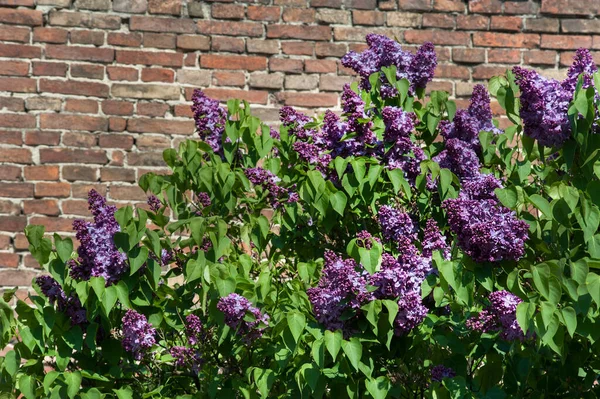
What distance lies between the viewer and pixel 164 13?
161 inches

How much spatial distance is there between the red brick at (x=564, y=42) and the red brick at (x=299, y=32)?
1001 millimetres

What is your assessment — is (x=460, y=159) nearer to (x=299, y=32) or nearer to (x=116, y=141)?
(x=299, y=32)

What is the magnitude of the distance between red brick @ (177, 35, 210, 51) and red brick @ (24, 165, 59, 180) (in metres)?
0.77

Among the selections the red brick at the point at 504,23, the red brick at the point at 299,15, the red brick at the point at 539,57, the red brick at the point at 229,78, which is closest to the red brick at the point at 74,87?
the red brick at the point at 229,78

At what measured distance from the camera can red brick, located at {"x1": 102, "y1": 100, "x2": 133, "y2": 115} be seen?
405 centimetres

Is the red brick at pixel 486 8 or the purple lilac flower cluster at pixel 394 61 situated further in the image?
the red brick at pixel 486 8

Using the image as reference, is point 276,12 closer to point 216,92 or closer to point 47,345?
point 216,92

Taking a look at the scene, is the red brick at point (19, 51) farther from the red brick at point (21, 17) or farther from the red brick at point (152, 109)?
the red brick at point (152, 109)

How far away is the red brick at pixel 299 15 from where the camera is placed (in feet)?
13.5

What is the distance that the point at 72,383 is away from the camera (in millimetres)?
2182

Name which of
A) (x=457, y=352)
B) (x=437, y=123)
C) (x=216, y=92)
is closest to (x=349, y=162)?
(x=437, y=123)

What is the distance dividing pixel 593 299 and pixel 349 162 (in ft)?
2.52

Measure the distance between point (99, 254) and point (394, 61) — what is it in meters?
1.05

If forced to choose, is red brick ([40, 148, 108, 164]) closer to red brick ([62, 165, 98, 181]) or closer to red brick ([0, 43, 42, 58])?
red brick ([62, 165, 98, 181])
